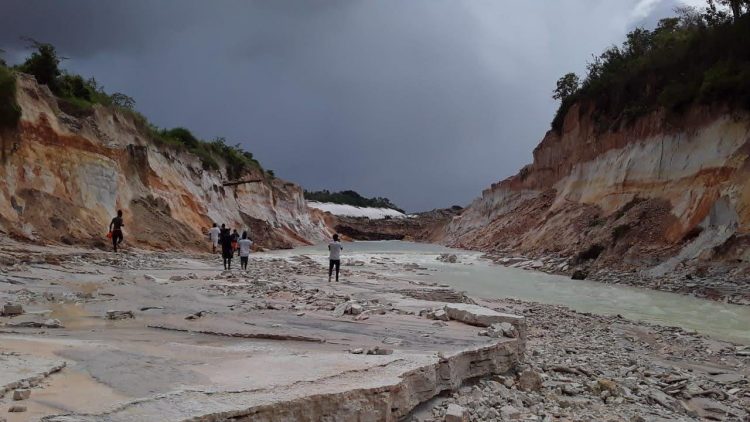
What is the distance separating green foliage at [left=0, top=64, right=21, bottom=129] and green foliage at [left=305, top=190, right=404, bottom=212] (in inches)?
4339

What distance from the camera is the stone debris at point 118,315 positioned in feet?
23.1

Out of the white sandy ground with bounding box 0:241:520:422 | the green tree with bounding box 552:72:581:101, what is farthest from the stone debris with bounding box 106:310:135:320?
the green tree with bounding box 552:72:581:101

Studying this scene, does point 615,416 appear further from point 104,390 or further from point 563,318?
point 563,318

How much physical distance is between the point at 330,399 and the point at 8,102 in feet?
60.9

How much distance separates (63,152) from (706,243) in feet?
76.3

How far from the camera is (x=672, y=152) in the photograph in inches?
938

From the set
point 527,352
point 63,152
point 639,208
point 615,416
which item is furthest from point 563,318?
point 63,152

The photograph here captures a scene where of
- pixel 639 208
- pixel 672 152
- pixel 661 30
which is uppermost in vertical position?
pixel 661 30

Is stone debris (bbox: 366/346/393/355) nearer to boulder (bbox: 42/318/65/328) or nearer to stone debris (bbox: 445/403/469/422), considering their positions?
stone debris (bbox: 445/403/469/422)

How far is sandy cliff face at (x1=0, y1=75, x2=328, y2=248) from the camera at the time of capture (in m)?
17.4

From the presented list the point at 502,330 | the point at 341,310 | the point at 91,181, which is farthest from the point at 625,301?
the point at 91,181

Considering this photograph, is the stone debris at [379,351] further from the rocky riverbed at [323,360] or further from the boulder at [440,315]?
the boulder at [440,315]

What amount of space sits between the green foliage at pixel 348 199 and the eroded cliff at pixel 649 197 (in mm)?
95744

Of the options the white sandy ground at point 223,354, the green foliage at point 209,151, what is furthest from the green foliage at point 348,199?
the white sandy ground at point 223,354
